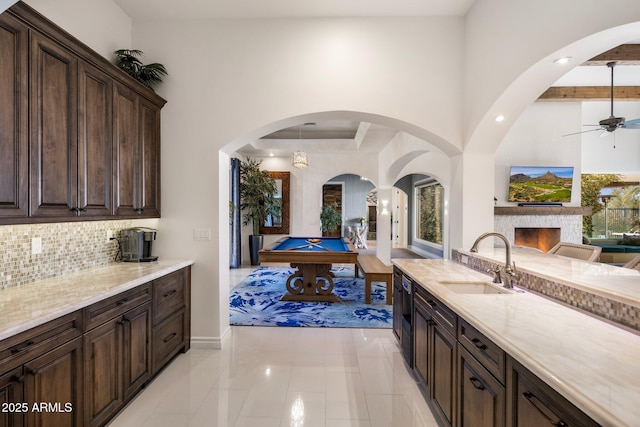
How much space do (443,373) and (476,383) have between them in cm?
47

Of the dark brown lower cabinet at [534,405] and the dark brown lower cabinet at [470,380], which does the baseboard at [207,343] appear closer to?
the dark brown lower cabinet at [470,380]

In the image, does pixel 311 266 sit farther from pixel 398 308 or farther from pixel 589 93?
pixel 589 93

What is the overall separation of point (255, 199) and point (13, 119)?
6.37 meters

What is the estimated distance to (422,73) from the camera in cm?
338

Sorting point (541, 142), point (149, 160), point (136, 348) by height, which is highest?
point (541, 142)

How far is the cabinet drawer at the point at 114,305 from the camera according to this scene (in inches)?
77.2

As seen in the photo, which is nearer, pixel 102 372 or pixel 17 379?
pixel 17 379

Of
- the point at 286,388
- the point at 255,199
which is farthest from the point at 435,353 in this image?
the point at 255,199

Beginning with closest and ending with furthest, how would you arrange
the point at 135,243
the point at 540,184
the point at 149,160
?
the point at 135,243
the point at 149,160
the point at 540,184

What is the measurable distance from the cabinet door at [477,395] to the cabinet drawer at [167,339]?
2.42 m

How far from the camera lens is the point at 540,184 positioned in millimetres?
6172

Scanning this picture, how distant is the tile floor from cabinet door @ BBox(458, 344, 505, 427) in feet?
2.06

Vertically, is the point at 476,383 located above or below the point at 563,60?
below

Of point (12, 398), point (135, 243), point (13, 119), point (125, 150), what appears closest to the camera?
point (12, 398)
